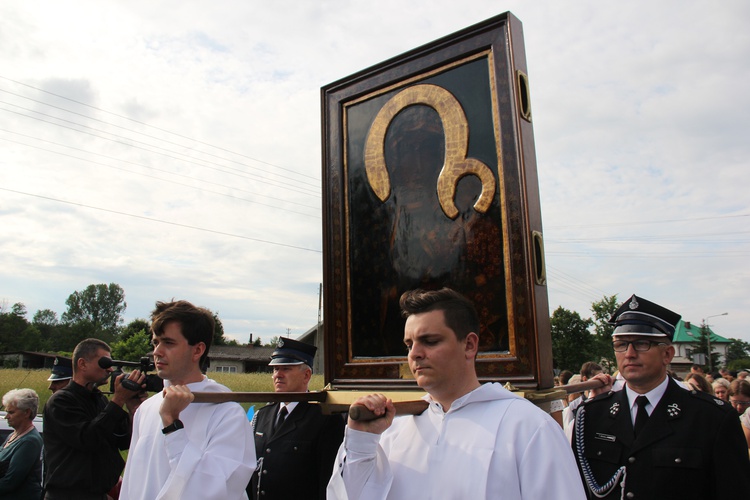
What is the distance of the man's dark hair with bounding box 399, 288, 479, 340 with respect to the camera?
2.23 meters

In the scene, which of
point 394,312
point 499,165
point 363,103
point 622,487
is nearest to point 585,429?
point 622,487

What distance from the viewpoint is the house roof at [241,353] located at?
58125mm

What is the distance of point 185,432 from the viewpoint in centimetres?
269

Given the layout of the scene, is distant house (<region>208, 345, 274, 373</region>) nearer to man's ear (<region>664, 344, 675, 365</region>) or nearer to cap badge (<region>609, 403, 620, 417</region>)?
cap badge (<region>609, 403, 620, 417</region>)

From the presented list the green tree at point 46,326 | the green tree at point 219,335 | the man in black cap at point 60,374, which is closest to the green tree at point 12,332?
the green tree at point 46,326

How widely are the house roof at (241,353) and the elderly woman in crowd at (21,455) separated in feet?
171

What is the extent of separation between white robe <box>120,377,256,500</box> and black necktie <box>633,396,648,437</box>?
1.92 metres

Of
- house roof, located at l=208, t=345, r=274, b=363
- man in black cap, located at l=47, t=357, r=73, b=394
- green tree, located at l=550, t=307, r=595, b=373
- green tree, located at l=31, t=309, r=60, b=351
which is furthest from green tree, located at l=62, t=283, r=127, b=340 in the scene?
man in black cap, located at l=47, t=357, r=73, b=394

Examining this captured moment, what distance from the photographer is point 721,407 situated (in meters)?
2.75

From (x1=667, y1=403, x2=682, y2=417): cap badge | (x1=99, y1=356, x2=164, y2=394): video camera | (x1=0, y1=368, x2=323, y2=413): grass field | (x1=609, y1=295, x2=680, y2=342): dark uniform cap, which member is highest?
(x1=609, y1=295, x2=680, y2=342): dark uniform cap

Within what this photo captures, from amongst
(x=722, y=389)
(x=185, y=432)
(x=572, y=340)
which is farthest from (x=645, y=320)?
(x=572, y=340)

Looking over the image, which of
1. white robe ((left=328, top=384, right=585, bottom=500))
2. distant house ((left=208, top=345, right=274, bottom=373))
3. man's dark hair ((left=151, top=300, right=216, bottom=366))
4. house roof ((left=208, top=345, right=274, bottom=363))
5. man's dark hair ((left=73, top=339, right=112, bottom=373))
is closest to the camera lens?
white robe ((left=328, top=384, right=585, bottom=500))

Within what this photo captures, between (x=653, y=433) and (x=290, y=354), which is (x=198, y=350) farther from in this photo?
(x=653, y=433)

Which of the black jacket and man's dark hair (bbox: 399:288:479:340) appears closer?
man's dark hair (bbox: 399:288:479:340)
